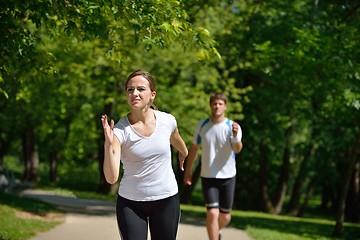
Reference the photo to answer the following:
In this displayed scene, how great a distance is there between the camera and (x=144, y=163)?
15.3ft

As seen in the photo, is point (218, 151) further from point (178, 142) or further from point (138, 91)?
point (138, 91)

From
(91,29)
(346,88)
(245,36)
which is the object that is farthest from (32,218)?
(245,36)

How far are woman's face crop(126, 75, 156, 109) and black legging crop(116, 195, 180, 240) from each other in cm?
75

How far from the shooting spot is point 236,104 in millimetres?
22719

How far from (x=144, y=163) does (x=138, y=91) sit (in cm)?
55

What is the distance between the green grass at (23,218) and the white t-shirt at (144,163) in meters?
4.17

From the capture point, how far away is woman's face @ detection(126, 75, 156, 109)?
4660 mm

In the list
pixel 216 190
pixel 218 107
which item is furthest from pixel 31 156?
pixel 218 107

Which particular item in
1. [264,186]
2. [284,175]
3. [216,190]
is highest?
[216,190]

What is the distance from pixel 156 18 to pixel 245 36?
14.5 metres

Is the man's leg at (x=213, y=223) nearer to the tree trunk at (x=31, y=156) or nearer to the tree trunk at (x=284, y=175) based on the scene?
the tree trunk at (x=284, y=175)

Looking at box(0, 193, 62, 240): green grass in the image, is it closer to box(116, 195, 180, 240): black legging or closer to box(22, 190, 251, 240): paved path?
box(22, 190, 251, 240): paved path

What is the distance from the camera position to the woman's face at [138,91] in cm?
466

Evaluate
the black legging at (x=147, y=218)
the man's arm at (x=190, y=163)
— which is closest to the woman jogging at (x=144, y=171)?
the black legging at (x=147, y=218)
